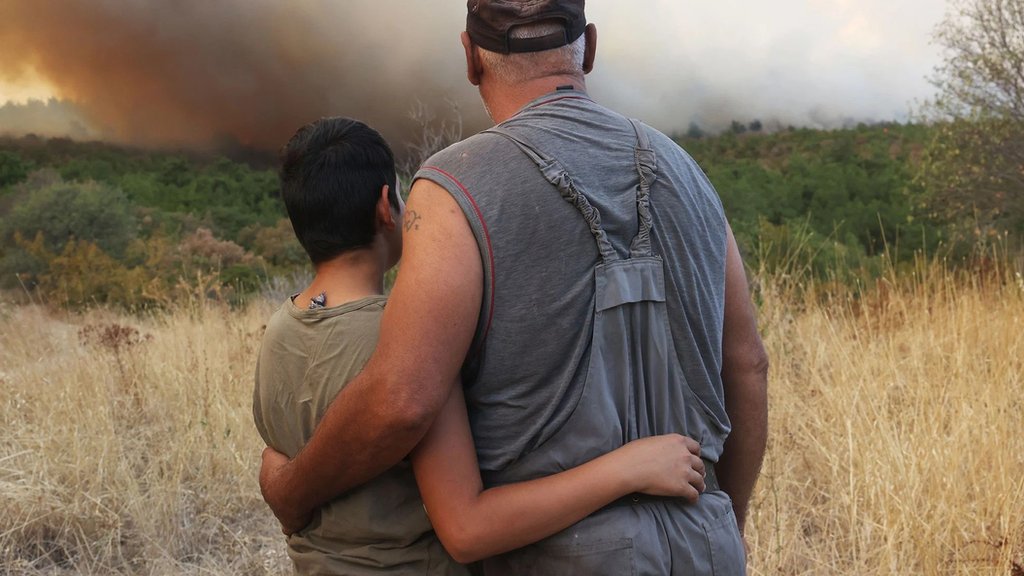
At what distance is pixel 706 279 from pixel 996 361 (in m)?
4.07

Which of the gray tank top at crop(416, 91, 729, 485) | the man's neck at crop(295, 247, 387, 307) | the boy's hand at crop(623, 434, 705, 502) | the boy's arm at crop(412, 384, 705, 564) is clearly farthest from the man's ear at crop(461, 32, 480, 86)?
the boy's hand at crop(623, 434, 705, 502)

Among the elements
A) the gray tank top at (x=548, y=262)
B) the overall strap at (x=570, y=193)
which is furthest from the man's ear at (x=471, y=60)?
the overall strap at (x=570, y=193)

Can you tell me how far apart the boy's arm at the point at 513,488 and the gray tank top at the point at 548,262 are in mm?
39

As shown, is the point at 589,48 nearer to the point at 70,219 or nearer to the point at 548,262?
the point at 548,262

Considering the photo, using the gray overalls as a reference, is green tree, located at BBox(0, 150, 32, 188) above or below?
below

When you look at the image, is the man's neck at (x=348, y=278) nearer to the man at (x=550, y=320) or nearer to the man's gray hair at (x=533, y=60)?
the man at (x=550, y=320)

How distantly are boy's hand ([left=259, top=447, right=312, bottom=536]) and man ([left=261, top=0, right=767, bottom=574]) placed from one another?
0.14 feet

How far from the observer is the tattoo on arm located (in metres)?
1.39

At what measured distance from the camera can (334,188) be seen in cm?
166

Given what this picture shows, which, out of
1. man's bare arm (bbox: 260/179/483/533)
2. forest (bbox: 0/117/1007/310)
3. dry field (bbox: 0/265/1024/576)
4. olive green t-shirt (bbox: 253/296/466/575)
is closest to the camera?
man's bare arm (bbox: 260/179/483/533)

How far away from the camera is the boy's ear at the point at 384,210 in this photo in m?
1.69

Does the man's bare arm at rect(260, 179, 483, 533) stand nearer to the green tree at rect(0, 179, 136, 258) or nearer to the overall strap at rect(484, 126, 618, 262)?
the overall strap at rect(484, 126, 618, 262)

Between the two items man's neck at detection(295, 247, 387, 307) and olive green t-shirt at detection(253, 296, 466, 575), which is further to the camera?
man's neck at detection(295, 247, 387, 307)

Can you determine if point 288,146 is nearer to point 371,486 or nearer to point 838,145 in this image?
point 371,486
